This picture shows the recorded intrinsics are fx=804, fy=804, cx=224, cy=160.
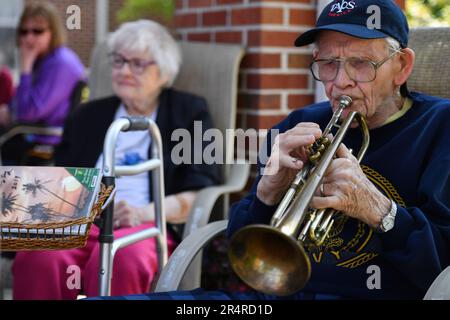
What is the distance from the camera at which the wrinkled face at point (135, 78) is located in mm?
3461

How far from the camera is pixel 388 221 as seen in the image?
1.99 metres

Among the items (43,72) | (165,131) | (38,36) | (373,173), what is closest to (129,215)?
(165,131)

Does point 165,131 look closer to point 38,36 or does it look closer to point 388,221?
point 388,221

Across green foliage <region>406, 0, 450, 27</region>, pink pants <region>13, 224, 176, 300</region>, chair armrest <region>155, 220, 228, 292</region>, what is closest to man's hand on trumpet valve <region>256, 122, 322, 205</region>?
chair armrest <region>155, 220, 228, 292</region>

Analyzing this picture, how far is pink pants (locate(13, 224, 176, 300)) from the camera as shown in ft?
9.43

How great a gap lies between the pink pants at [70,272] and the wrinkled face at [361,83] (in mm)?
1059

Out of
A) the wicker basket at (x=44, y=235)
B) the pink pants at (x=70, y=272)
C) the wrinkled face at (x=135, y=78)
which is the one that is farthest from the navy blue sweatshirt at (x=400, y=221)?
the wrinkled face at (x=135, y=78)

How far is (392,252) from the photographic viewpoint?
2.02m

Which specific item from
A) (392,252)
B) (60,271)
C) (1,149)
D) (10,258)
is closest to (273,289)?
(392,252)

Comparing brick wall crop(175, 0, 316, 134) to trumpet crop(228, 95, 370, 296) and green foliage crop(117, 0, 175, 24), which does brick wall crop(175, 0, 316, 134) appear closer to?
trumpet crop(228, 95, 370, 296)

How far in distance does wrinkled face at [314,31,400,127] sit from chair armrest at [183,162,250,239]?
1.01 metres

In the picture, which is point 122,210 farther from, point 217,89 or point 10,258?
point 217,89
